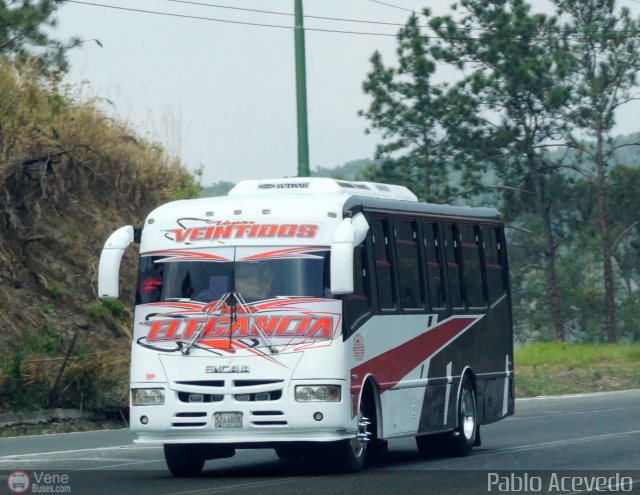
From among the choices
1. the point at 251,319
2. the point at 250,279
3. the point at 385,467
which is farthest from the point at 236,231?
the point at 385,467

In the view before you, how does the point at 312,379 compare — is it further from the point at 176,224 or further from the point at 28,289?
the point at 28,289

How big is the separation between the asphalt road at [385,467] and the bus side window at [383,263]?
180 centimetres

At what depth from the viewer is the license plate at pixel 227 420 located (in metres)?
13.8

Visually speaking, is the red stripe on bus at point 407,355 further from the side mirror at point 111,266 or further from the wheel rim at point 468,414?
the side mirror at point 111,266

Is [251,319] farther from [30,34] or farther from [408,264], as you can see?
[30,34]

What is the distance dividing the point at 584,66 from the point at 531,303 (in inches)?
1296

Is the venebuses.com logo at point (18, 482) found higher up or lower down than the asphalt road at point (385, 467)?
higher up

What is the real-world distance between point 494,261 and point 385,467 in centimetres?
458

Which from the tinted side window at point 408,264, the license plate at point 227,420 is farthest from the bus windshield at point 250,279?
the tinted side window at point 408,264

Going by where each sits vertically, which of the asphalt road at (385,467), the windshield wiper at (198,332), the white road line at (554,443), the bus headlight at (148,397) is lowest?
the white road line at (554,443)

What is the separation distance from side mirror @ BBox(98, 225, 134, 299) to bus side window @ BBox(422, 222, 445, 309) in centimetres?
Result: 384

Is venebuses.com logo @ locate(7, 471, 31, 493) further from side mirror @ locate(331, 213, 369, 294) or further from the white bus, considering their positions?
side mirror @ locate(331, 213, 369, 294)

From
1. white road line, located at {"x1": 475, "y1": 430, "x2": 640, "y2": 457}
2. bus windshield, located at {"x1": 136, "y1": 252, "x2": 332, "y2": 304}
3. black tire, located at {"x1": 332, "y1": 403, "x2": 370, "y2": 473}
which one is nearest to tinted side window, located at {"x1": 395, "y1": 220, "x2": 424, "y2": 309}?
bus windshield, located at {"x1": 136, "y1": 252, "x2": 332, "y2": 304}

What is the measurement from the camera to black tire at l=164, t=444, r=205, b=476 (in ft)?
48.5
